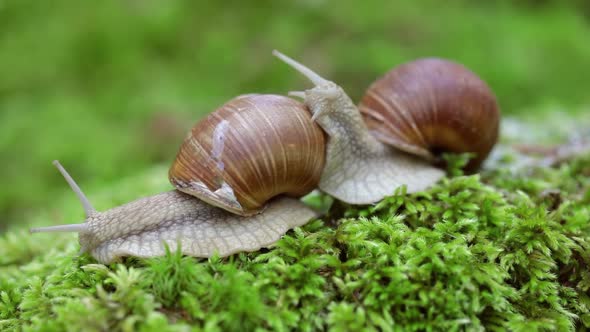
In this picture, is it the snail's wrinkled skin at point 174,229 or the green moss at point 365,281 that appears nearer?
the green moss at point 365,281

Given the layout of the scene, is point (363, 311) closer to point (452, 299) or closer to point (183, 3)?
point (452, 299)

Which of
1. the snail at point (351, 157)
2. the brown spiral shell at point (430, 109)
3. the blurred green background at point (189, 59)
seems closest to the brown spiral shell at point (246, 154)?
the snail at point (351, 157)

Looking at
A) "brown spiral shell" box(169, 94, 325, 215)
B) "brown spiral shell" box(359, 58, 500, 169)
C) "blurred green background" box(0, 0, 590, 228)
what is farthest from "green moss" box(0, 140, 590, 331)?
"blurred green background" box(0, 0, 590, 228)

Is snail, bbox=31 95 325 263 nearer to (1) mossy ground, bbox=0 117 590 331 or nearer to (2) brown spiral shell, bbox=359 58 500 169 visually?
(1) mossy ground, bbox=0 117 590 331

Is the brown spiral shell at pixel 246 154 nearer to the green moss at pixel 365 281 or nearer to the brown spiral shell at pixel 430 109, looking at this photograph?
the green moss at pixel 365 281

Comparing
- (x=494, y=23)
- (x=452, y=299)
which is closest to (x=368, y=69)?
(x=494, y=23)

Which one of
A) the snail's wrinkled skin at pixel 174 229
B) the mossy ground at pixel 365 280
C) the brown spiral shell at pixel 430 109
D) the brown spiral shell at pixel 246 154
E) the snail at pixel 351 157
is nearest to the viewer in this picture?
the mossy ground at pixel 365 280

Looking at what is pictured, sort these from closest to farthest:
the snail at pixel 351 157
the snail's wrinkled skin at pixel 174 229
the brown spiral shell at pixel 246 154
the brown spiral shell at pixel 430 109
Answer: the snail's wrinkled skin at pixel 174 229 → the brown spiral shell at pixel 246 154 → the snail at pixel 351 157 → the brown spiral shell at pixel 430 109
